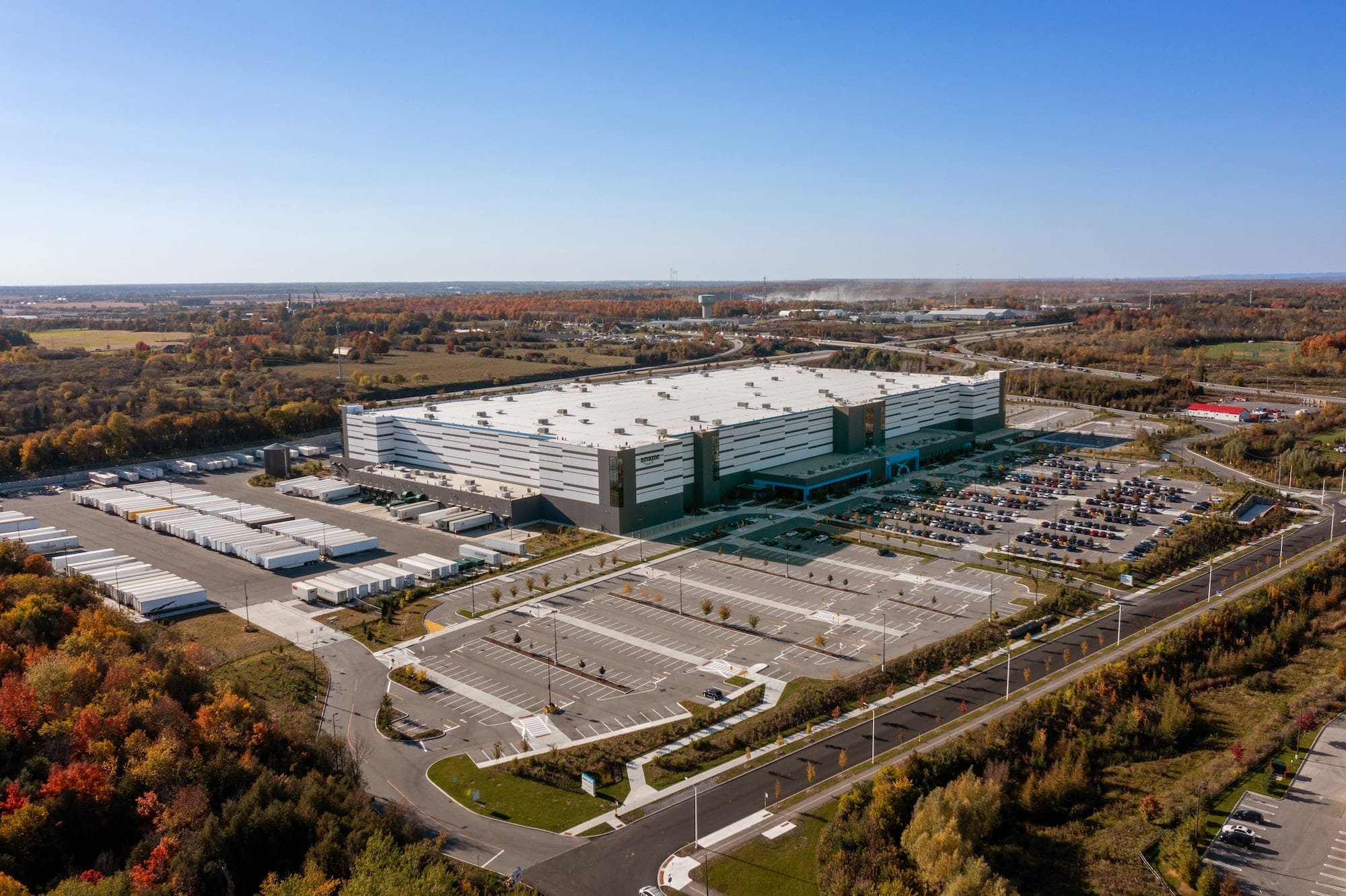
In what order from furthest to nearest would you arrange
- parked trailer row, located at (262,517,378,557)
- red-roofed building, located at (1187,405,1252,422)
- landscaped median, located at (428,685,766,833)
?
red-roofed building, located at (1187,405,1252,422), parked trailer row, located at (262,517,378,557), landscaped median, located at (428,685,766,833)

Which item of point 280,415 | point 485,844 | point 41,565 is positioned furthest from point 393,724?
point 280,415

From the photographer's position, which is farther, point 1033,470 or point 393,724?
point 1033,470

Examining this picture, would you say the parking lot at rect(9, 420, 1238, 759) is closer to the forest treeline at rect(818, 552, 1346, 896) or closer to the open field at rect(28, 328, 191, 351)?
the forest treeline at rect(818, 552, 1346, 896)

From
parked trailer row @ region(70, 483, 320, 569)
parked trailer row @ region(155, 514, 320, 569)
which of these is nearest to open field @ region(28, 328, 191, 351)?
parked trailer row @ region(70, 483, 320, 569)

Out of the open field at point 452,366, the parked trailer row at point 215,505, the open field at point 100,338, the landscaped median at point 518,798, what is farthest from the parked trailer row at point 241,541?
the open field at point 100,338

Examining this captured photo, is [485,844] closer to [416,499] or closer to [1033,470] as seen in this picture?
[416,499]

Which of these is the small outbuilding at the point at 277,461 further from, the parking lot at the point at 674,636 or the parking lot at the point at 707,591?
the parking lot at the point at 674,636

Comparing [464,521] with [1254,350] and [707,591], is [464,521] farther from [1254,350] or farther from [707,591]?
[1254,350]
